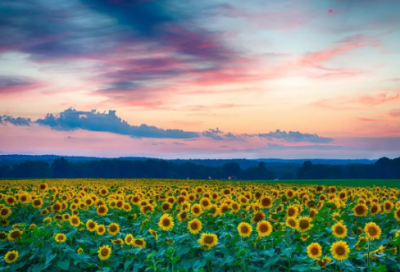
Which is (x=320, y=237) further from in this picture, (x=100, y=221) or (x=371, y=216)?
(x=100, y=221)

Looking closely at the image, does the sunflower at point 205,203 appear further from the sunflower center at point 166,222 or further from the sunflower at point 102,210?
the sunflower at point 102,210

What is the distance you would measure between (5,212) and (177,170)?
104 metres

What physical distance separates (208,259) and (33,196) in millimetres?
8538

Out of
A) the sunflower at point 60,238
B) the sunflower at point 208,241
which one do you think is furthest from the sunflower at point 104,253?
the sunflower at point 208,241

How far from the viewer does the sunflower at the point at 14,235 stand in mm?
9430

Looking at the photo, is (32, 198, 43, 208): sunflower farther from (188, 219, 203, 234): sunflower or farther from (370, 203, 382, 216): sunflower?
(370, 203, 382, 216): sunflower

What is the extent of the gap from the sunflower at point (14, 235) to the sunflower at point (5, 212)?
2.62m

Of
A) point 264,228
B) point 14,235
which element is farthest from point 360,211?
point 14,235

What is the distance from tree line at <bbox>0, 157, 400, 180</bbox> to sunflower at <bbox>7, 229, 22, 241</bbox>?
10122 centimetres

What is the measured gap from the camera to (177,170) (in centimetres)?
11531

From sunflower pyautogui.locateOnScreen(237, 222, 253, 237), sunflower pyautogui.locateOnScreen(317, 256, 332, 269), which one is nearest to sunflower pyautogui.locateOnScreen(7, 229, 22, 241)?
sunflower pyautogui.locateOnScreen(237, 222, 253, 237)

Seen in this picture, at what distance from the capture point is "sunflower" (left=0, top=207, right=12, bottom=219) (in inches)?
466

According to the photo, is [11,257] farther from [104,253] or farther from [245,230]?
[245,230]

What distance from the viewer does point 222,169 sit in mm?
118312
